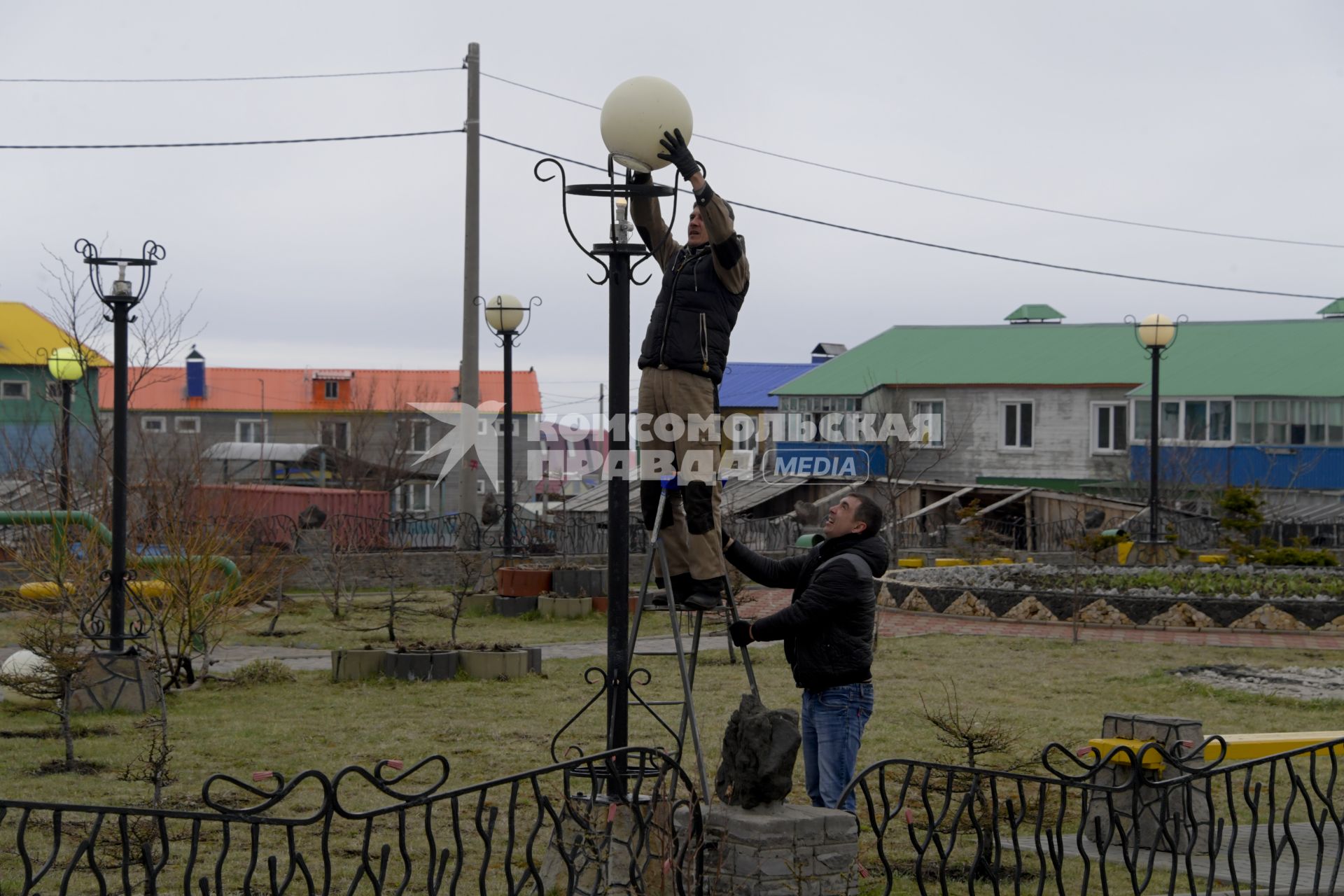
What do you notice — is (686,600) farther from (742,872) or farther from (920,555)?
(920,555)

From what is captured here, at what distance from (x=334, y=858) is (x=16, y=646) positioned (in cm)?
988

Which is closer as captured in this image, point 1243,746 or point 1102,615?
point 1243,746

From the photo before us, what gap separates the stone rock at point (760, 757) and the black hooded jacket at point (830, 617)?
3.55ft

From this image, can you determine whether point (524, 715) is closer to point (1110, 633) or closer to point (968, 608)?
point (1110, 633)

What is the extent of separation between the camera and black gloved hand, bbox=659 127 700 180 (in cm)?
559

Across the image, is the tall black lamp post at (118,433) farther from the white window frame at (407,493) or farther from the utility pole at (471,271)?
the white window frame at (407,493)

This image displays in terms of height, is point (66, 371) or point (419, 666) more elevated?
point (66, 371)

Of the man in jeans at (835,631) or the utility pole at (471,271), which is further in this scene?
the utility pole at (471,271)

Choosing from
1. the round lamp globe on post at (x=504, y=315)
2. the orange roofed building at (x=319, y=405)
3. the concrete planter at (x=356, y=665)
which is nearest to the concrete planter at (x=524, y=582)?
the round lamp globe on post at (x=504, y=315)

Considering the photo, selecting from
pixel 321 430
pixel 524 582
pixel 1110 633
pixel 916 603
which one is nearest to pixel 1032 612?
pixel 1110 633

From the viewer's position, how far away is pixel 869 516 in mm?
6547

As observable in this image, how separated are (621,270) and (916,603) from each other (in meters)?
14.5

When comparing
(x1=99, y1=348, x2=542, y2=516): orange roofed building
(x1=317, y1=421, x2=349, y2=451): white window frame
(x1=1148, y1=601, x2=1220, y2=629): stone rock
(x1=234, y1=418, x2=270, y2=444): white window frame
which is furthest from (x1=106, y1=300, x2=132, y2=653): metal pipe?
(x1=234, y1=418, x2=270, y2=444): white window frame

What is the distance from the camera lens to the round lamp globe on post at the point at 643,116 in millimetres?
5645
